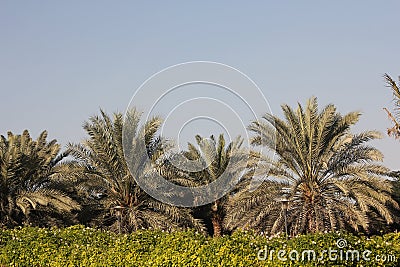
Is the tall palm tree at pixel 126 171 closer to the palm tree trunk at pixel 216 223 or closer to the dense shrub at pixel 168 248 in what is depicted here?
the palm tree trunk at pixel 216 223

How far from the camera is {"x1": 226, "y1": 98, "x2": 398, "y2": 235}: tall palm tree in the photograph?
1817 centimetres

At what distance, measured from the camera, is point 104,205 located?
66.0 ft

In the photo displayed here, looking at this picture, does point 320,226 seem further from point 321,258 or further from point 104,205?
point 321,258

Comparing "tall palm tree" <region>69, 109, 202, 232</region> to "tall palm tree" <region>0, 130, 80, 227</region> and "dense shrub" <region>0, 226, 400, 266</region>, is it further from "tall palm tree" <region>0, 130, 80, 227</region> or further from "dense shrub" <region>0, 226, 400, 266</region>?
"dense shrub" <region>0, 226, 400, 266</region>

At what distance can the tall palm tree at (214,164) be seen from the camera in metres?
21.7

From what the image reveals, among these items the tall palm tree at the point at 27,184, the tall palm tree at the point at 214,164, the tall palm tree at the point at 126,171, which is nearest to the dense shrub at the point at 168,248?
the tall palm tree at the point at 27,184

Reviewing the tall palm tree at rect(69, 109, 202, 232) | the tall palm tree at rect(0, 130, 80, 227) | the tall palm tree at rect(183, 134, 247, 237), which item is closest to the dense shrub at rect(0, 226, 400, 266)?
the tall palm tree at rect(0, 130, 80, 227)

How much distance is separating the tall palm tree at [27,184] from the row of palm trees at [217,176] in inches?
1.3

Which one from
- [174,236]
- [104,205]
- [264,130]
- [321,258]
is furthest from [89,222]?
[321,258]

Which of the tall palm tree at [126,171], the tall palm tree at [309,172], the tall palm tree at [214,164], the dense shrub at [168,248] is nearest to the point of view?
the dense shrub at [168,248]

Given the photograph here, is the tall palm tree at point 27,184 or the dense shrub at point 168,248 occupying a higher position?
the tall palm tree at point 27,184

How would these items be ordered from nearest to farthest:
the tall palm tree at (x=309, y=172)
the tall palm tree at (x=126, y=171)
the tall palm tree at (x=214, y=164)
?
the tall palm tree at (x=309, y=172)
the tall palm tree at (x=126, y=171)
the tall palm tree at (x=214, y=164)

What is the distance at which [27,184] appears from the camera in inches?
805

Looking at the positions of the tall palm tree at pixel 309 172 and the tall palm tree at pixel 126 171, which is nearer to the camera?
the tall palm tree at pixel 309 172
